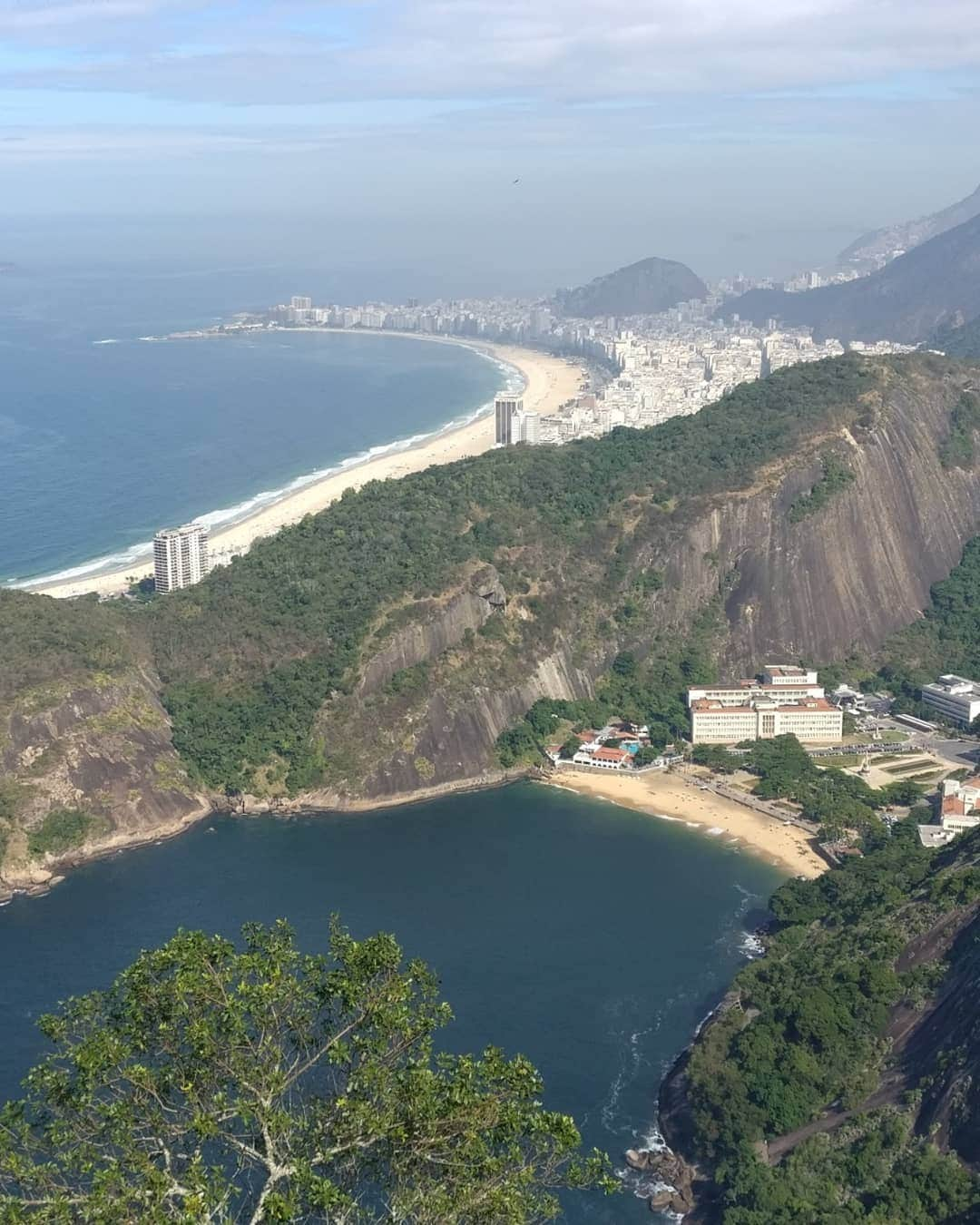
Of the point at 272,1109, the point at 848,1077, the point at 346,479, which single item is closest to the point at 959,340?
the point at 346,479

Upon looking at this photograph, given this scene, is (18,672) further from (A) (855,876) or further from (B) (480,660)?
(A) (855,876)

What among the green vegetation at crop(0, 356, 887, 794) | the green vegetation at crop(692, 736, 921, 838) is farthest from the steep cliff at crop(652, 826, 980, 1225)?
the green vegetation at crop(0, 356, 887, 794)

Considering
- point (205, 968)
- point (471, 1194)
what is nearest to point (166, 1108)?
point (205, 968)

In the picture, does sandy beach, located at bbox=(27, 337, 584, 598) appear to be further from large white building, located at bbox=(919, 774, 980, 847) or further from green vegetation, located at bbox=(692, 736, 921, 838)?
large white building, located at bbox=(919, 774, 980, 847)

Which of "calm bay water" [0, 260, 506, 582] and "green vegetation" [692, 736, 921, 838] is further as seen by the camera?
"calm bay water" [0, 260, 506, 582]

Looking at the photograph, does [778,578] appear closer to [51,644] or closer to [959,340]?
[51,644]

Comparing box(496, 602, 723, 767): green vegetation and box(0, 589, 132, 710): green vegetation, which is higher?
box(0, 589, 132, 710): green vegetation
